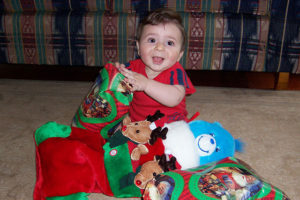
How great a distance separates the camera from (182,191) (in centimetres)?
65

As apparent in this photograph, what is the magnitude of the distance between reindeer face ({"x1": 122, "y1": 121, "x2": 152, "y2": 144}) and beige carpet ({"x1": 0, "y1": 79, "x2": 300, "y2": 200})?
0.65 feet

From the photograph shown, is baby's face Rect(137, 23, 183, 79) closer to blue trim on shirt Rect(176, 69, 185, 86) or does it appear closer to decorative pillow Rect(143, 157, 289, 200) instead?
blue trim on shirt Rect(176, 69, 185, 86)

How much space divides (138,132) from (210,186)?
0.85 feet

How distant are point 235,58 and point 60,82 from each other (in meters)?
1.00

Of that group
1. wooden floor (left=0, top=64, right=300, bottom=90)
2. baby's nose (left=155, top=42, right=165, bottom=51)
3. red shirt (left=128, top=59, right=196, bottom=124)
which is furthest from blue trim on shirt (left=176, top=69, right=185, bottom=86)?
wooden floor (left=0, top=64, right=300, bottom=90)

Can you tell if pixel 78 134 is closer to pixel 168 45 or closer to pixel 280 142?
pixel 168 45

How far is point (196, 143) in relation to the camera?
0.77 meters

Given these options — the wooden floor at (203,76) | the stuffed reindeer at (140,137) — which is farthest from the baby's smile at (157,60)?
the wooden floor at (203,76)

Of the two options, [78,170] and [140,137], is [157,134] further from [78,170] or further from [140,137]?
[78,170]

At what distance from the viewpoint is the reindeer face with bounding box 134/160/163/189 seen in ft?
2.38

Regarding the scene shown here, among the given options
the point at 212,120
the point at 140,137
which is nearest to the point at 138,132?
the point at 140,137

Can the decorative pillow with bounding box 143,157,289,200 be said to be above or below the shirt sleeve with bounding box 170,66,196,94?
below

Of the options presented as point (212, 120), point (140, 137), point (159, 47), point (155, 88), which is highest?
point (159, 47)

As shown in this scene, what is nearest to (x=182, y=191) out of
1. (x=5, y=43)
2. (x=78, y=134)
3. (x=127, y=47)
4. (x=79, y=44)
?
(x=78, y=134)
